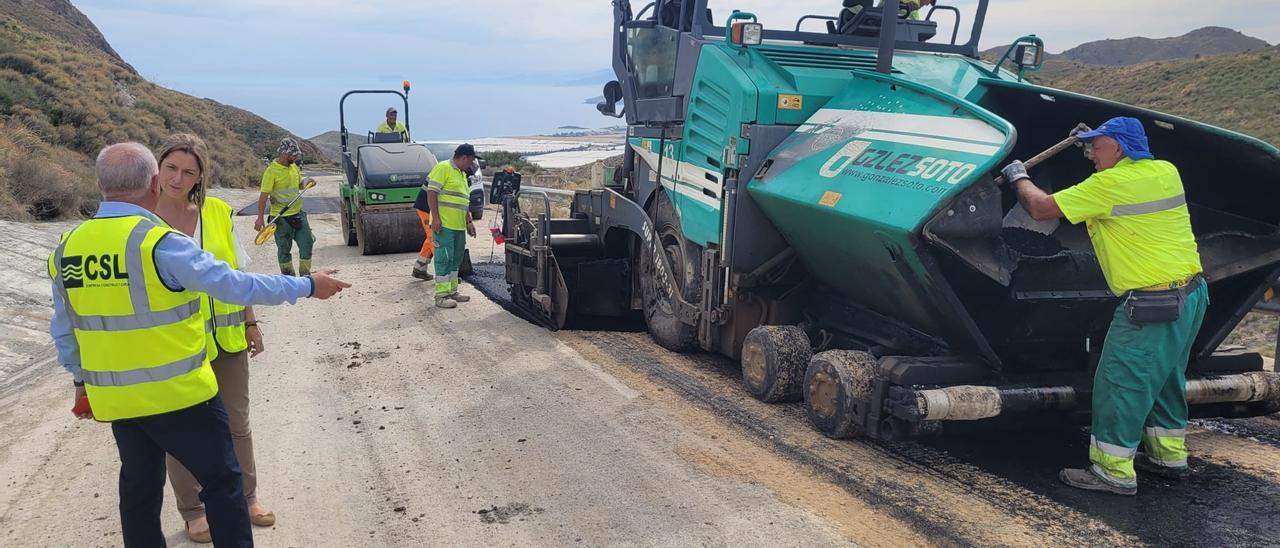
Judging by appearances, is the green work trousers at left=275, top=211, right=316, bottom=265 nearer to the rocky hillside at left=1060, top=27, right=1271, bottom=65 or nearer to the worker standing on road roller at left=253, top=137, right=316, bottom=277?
the worker standing on road roller at left=253, top=137, right=316, bottom=277

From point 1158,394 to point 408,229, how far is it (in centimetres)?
958

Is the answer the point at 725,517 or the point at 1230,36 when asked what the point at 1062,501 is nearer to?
the point at 725,517

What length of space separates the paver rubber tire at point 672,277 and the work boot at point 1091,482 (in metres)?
2.68

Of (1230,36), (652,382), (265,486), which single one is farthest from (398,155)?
(1230,36)

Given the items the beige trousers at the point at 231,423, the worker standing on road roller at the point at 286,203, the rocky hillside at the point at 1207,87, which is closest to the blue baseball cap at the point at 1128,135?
the beige trousers at the point at 231,423

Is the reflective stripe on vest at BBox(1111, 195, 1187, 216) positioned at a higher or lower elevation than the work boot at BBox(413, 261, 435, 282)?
higher

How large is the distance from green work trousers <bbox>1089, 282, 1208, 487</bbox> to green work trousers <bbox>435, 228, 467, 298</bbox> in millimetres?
6048

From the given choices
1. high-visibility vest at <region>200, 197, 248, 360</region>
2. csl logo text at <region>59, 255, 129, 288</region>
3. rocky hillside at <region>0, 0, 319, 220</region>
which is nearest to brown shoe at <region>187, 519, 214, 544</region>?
high-visibility vest at <region>200, 197, 248, 360</region>

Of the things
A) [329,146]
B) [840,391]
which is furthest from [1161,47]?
[840,391]

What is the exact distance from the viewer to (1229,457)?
4.68 metres

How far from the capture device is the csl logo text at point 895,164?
4102mm

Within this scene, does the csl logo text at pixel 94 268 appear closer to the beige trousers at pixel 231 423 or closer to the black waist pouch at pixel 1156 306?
the beige trousers at pixel 231 423

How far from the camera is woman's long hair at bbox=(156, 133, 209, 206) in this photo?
11.3 ft

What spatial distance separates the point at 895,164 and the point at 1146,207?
3.69ft
